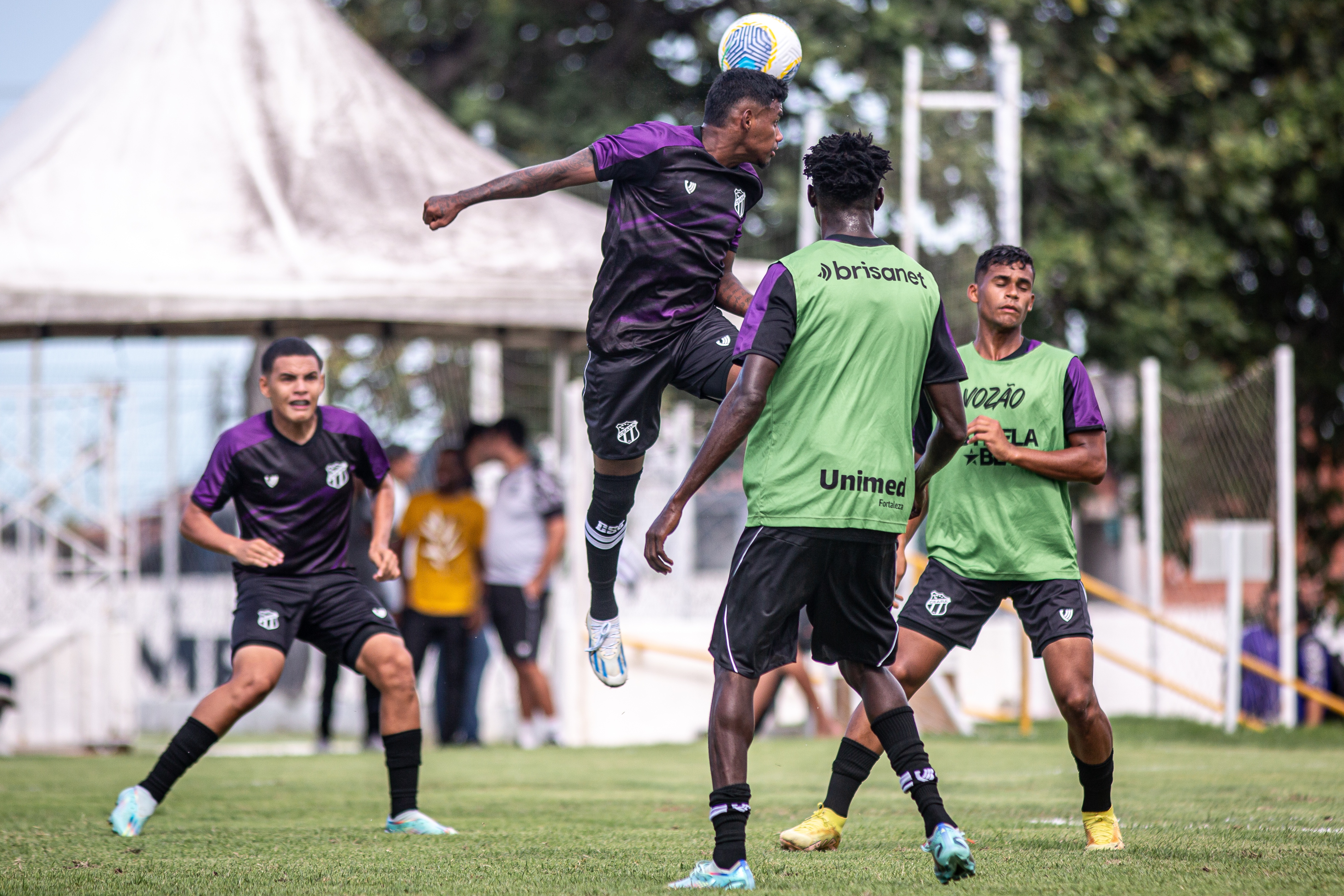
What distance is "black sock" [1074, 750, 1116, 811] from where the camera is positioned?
17.8 feet

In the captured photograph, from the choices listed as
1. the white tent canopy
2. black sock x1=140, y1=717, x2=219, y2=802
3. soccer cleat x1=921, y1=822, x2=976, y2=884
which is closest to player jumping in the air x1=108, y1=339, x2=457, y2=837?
black sock x1=140, y1=717, x2=219, y2=802

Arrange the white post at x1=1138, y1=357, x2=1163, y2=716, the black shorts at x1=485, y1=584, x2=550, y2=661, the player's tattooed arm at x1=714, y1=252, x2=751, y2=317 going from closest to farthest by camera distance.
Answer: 1. the player's tattooed arm at x1=714, y1=252, x2=751, y2=317
2. the black shorts at x1=485, y1=584, x2=550, y2=661
3. the white post at x1=1138, y1=357, x2=1163, y2=716

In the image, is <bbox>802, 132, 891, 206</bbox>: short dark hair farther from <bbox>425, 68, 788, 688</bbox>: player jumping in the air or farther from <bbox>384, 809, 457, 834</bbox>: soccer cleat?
<bbox>384, 809, 457, 834</bbox>: soccer cleat

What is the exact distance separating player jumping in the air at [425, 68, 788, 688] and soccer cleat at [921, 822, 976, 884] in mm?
1799

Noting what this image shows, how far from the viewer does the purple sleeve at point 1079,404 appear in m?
5.70

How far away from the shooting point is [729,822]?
4480mm

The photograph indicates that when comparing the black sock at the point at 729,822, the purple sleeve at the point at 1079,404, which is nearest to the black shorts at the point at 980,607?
the purple sleeve at the point at 1079,404

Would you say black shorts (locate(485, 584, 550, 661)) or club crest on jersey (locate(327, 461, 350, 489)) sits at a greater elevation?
club crest on jersey (locate(327, 461, 350, 489))

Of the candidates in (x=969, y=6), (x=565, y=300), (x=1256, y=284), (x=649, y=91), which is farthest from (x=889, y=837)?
(x=1256, y=284)

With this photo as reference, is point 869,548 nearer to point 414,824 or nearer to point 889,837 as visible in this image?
point 889,837

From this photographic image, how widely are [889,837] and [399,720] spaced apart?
201 centimetres

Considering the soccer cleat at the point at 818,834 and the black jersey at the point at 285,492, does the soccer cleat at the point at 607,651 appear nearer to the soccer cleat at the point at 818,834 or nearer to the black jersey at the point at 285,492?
the soccer cleat at the point at 818,834

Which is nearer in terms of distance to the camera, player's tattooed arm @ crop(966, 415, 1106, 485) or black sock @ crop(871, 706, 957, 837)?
black sock @ crop(871, 706, 957, 837)

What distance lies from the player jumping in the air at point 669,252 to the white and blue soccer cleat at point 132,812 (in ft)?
7.67
